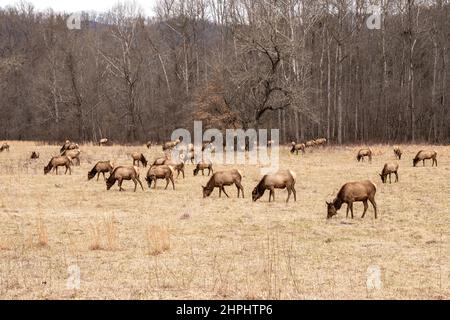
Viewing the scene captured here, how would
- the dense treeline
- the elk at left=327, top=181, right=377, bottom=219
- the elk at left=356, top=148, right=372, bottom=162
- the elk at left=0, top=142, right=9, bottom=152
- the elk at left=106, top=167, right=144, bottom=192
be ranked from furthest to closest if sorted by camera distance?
the dense treeline < the elk at left=0, top=142, right=9, bottom=152 < the elk at left=356, top=148, right=372, bottom=162 < the elk at left=106, top=167, right=144, bottom=192 < the elk at left=327, top=181, right=377, bottom=219

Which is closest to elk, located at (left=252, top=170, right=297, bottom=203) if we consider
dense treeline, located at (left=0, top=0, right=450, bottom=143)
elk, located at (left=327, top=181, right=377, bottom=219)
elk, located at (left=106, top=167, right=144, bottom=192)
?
elk, located at (left=327, top=181, right=377, bottom=219)

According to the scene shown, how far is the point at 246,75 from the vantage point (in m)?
41.9

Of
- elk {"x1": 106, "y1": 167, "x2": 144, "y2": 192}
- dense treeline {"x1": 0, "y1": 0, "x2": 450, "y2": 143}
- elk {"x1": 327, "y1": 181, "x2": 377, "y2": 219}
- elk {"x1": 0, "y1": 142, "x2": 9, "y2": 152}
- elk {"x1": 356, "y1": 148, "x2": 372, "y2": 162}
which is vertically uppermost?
dense treeline {"x1": 0, "y1": 0, "x2": 450, "y2": 143}

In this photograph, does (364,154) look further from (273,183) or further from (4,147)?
(4,147)

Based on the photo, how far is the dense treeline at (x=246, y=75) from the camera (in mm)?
46562

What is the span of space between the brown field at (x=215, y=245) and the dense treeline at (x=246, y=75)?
24.4 metres

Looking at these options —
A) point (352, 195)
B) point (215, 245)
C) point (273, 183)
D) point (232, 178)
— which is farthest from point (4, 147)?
point (215, 245)

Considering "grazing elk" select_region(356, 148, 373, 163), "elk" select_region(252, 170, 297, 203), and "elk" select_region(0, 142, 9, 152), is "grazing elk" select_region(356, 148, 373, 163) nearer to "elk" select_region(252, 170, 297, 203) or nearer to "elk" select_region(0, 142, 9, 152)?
"elk" select_region(252, 170, 297, 203)

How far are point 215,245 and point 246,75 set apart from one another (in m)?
30.8

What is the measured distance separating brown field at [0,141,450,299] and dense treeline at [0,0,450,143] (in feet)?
80.2

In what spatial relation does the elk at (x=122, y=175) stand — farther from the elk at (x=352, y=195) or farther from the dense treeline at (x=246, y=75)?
the dense treeline at (x=246, y=75)

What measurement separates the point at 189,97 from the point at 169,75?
677 inches

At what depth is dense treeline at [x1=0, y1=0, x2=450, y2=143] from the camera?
46.6m
